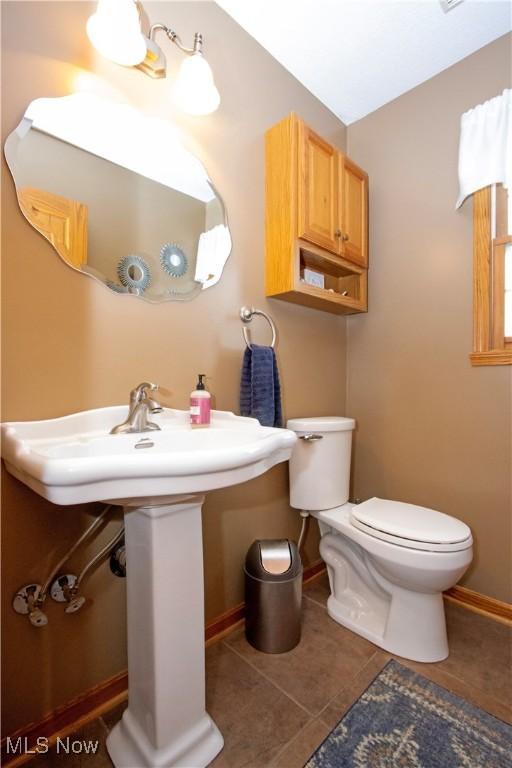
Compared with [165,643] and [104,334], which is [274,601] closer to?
[165,643]

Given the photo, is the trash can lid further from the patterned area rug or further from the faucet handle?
the faucet handle

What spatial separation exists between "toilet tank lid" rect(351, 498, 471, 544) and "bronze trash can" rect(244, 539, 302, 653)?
1.06 feet

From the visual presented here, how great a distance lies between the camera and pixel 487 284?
1.42m

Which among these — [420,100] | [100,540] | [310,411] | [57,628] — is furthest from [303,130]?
[57,628]

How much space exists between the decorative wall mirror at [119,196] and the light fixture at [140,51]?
0.11 metres

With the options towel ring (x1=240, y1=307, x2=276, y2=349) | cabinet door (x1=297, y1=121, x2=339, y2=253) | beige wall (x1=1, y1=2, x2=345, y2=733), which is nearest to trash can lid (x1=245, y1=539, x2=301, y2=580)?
beige wall (x1=1, y1=2, x2=345, y2=733)

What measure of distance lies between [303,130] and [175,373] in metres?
1.12

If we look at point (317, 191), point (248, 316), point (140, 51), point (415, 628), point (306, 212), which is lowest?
point (415, 628)

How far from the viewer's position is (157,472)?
609mm

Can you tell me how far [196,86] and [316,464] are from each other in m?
1.43

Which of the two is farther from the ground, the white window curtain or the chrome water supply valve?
the white window curtain

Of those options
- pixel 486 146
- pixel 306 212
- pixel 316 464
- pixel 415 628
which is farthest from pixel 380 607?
pixel 486 146

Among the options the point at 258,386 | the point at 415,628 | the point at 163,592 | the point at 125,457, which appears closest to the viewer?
the point at 125,457

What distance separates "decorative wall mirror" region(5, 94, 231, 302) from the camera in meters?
0.90
